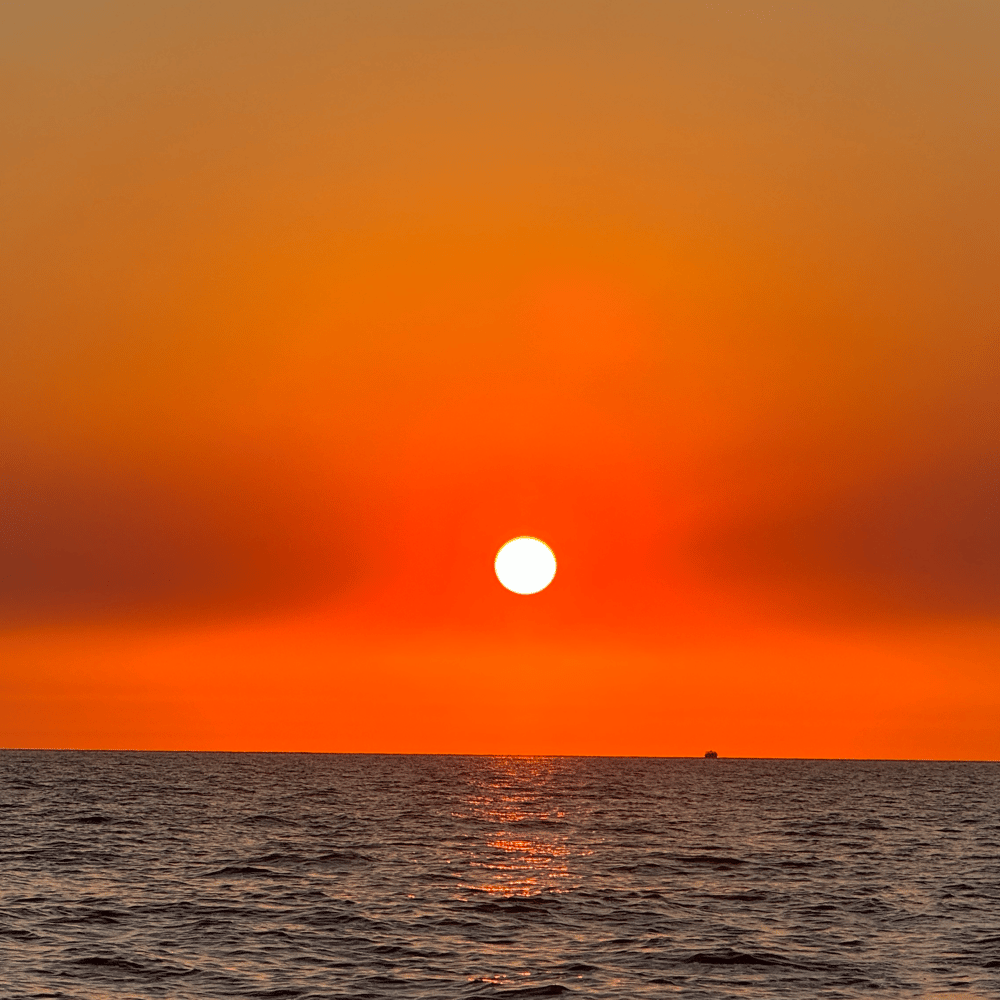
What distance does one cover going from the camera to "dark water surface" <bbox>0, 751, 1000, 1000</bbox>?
105 feet

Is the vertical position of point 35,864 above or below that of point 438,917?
above

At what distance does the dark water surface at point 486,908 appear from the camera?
3197cm

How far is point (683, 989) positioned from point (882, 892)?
2288 cm

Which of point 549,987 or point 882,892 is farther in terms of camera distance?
point 882,892

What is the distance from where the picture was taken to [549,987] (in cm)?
3103

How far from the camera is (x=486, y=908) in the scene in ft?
143

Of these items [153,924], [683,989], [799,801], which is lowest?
[683,989]

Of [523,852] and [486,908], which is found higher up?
[523,852]

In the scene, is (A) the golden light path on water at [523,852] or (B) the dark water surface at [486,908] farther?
(A) the golden light path on water at [523,852]

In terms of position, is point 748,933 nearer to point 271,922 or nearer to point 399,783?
point 271,922

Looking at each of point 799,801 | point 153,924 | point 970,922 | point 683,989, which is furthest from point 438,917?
point 799,801

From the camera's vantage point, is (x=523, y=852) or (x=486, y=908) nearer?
(x=486, y=908)

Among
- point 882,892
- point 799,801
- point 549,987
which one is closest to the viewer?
point 549,987

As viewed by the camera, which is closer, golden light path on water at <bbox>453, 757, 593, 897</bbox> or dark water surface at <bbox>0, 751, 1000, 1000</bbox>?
dark water surface at <bbox>0, 751, 1000, 1000</bbox>
